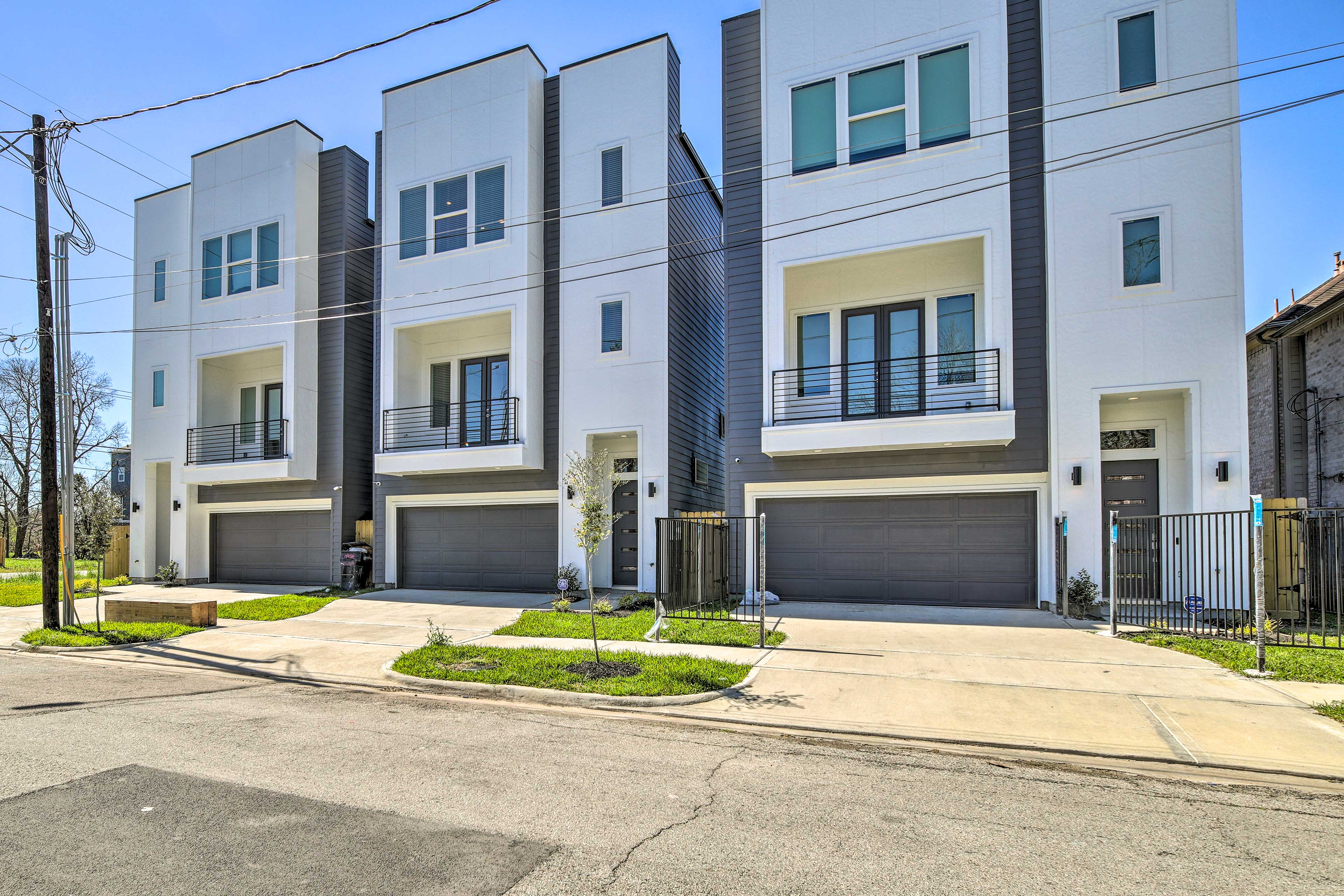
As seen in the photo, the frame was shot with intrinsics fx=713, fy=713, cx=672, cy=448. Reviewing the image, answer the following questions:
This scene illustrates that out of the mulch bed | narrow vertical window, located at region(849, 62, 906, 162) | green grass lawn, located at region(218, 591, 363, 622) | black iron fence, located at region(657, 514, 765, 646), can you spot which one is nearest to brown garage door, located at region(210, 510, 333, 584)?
green grass lawn, located at region(218, 591, 363, 622)

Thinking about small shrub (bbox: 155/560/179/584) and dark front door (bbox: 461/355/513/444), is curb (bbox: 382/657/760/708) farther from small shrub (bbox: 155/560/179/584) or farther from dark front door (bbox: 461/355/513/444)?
small shrub (bbox: 155/560/179/584)

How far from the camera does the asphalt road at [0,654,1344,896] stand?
12.2 ft

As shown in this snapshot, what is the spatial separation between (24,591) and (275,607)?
31.1 feet

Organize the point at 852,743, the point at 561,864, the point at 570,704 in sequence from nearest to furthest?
1. the point at 561,864
2. the point at 852,743
3. the point at 570,704

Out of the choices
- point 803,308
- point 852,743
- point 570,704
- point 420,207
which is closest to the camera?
point 852,743

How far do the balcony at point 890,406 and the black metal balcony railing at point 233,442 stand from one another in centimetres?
1444

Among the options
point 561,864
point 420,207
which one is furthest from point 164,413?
point 561,864

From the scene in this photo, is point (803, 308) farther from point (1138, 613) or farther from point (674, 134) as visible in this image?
point (1138, 613)

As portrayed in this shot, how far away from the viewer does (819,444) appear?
13633 millimetres

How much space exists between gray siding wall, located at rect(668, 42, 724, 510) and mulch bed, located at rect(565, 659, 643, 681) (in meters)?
7.00

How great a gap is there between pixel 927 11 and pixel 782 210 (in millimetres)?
4420

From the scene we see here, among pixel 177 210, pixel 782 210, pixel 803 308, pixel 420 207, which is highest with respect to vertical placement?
pixel 177 210

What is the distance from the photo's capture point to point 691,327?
17.6 m

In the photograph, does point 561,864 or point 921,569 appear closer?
point 561,864
